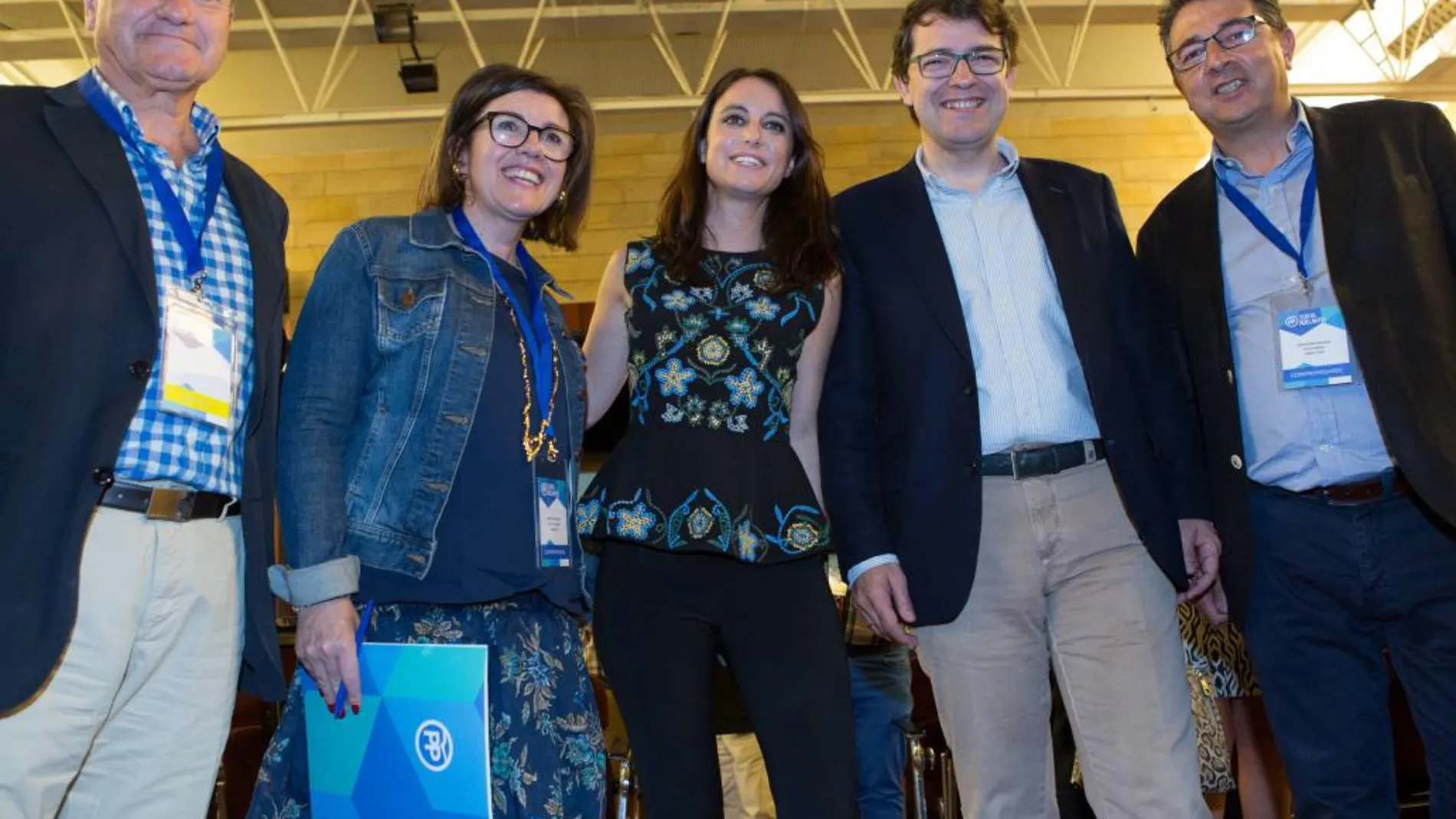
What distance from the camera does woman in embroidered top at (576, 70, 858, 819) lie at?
2164 mm

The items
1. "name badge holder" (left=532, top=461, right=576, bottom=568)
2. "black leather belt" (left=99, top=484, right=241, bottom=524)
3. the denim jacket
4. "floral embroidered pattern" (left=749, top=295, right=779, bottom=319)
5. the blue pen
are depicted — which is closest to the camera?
"black leather belt" (left=99, top=484, right=241, bottom=524)

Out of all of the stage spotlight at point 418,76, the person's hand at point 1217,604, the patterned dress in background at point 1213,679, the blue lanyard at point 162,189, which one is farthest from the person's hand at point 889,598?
the stage spotlight at point 418,76

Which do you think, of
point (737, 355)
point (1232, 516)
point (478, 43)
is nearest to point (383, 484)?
point (737, 355)

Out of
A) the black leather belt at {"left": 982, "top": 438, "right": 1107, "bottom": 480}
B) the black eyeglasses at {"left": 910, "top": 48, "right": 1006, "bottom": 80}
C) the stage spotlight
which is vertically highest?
the stage spotlight

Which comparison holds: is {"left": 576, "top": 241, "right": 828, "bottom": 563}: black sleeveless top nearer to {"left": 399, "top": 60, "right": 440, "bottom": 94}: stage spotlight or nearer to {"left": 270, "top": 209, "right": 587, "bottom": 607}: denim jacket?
{"left": 270, "top": 209, "right": 587, "bottom": 607}: denim jacket

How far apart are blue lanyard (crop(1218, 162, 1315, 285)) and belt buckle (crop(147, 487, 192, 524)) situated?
206 centimetres

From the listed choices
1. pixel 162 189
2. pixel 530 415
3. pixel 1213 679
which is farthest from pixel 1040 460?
pixel 1213 679

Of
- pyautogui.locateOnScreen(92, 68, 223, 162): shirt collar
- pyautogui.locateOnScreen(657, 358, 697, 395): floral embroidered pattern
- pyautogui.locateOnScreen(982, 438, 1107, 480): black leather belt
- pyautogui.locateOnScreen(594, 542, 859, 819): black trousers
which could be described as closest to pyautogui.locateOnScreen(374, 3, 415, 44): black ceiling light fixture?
pyautogui.locateOnScreen(92, 68, 223, 162): shirt collar

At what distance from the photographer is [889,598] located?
2.38 meters

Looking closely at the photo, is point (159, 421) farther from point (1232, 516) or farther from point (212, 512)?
point (1232, 516)

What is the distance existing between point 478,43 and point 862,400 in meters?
6.72

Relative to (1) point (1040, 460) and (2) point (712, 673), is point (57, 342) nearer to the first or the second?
(2) point (712, 673)

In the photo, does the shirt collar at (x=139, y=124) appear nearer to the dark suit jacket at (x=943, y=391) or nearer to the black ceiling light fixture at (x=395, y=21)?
the dark suit jacket at (x=943, y=391)

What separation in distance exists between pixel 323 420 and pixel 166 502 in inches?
12.3
